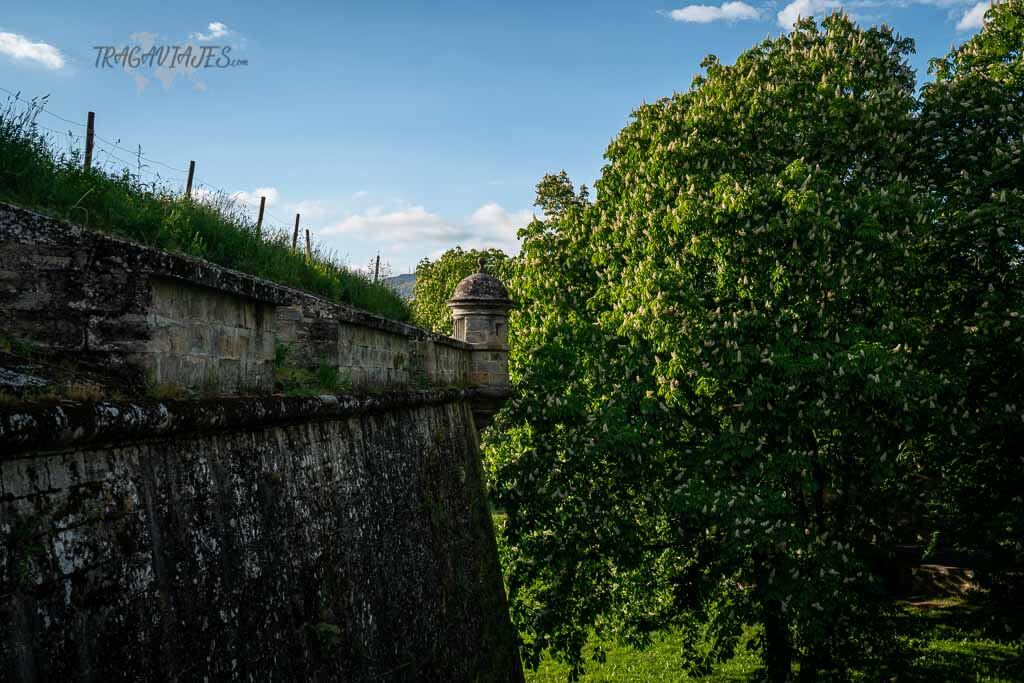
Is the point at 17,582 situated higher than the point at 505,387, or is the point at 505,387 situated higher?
the point at 505,387

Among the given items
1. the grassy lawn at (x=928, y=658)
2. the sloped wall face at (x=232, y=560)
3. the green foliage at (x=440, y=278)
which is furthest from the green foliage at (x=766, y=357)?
the green foliage at (x=440, y=278)

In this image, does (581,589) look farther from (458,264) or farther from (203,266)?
(458,264)

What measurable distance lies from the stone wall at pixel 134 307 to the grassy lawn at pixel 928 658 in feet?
32.5

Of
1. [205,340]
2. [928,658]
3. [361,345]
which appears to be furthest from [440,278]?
[205,340]

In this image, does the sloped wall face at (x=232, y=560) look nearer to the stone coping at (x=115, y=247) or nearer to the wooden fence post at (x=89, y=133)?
the stone coping at (x=115, y=247)

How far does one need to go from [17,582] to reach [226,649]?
1.40 metres

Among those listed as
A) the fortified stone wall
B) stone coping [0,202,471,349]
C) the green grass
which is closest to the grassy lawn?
the green grass

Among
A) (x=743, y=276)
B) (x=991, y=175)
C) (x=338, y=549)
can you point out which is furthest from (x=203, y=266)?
(x=991, y=175)

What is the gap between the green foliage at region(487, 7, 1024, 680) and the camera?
934cm

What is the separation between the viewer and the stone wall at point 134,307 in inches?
150

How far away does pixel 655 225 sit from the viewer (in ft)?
34.7

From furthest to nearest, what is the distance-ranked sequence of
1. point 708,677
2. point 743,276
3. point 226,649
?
1. point 708,677
2. point 743,276
3. point 226,649

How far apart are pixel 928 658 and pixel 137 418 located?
13.8m

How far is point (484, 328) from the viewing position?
37.7ft
